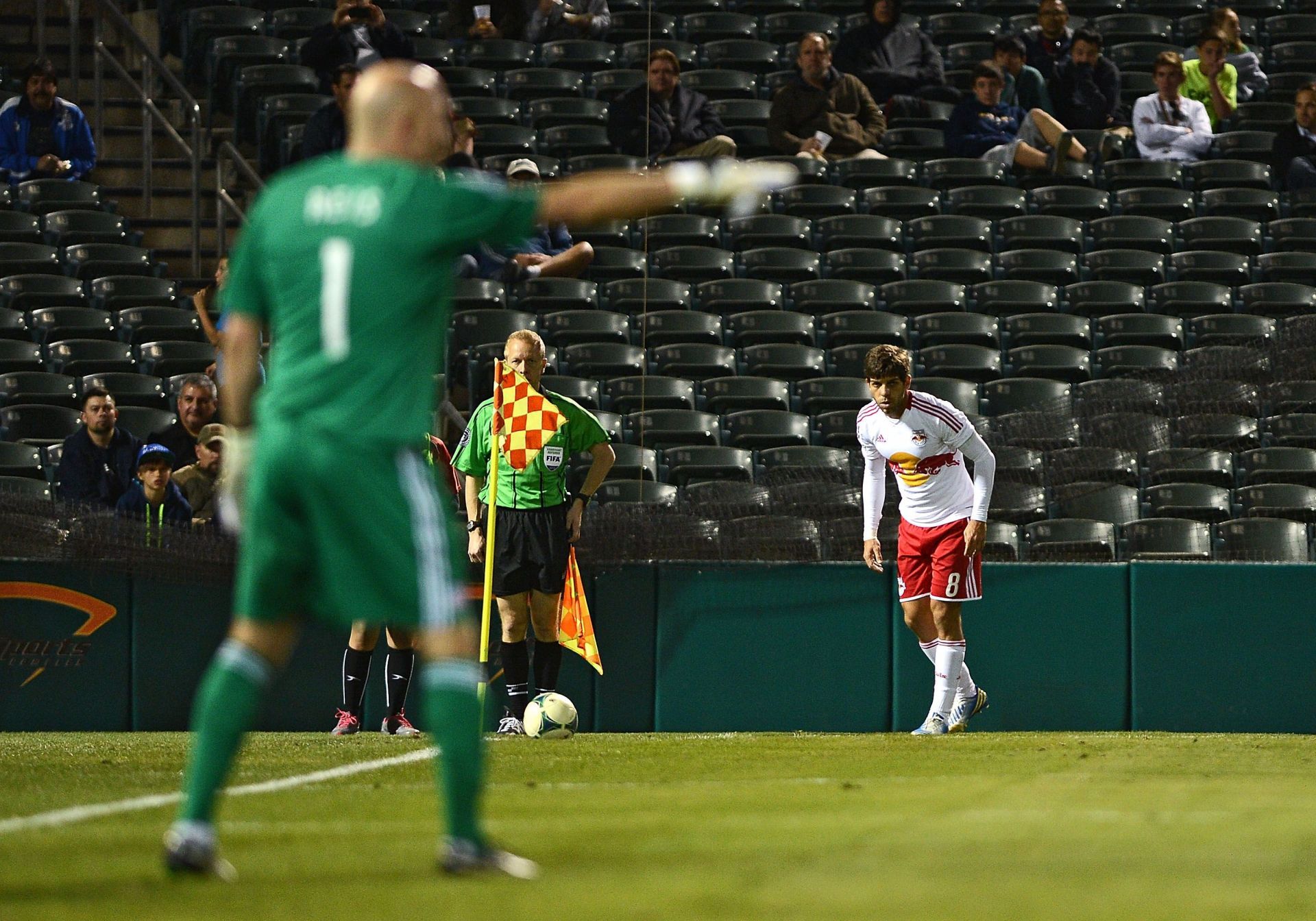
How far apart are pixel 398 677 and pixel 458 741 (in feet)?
20.0

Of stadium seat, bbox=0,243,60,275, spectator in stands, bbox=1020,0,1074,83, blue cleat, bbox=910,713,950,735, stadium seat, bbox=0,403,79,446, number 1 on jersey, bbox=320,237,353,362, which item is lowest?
blue cleat, bbox=910,713,950,735

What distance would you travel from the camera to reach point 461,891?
3.76 metres

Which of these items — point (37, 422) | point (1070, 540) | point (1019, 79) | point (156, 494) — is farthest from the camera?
point (1019, 79)

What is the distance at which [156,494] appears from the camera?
11.0m

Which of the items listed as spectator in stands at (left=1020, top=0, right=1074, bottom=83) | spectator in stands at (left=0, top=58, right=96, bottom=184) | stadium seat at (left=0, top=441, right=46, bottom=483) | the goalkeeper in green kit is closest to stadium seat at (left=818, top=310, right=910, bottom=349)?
spectator in stands at (left=1020, top=0, right=1074, bottom=83)

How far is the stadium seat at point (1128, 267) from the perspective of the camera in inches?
606

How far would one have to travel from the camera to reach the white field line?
5191 mm

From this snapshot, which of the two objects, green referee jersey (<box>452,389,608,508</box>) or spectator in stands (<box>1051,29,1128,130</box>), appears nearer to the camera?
→ green referee jersey (<box>452,389,608,508</box>)

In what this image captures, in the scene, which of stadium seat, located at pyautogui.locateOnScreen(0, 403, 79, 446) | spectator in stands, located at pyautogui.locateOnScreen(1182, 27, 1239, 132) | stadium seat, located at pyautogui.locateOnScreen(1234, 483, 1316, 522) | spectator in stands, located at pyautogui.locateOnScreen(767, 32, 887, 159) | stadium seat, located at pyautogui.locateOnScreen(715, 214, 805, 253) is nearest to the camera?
stadium seat, located at pyautogui.locateOnScreen(1234, 483, 1316, 522)

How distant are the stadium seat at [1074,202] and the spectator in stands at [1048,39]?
5.06ft

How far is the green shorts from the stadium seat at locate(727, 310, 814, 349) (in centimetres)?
1050

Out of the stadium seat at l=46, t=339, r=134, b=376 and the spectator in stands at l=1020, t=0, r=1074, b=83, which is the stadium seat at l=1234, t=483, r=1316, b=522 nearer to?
the spectator in stands at l=1020, t=0, r=1074, b=83

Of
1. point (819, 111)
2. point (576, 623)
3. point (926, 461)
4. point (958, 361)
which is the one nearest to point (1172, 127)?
point (819, 111)

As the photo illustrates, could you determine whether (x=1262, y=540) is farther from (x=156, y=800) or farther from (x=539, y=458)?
(x=156, y=800)
